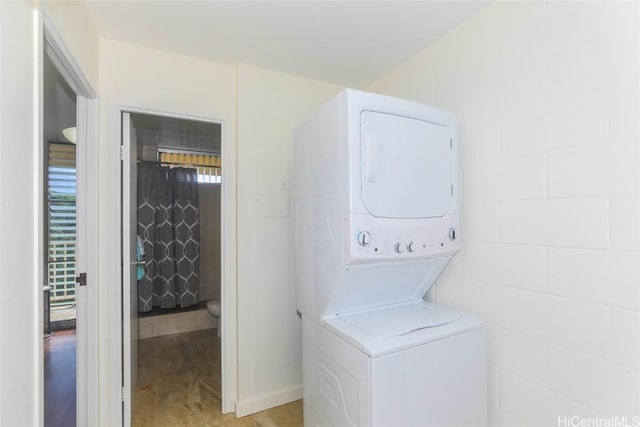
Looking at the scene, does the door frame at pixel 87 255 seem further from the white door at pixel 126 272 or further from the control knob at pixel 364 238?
the control knob at pixel 364 238

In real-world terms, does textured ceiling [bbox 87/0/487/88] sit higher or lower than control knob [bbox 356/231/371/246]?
higher

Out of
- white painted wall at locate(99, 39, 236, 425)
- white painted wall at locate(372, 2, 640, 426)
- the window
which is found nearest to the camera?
white painted wall at locate(372, 2, 640, 426)

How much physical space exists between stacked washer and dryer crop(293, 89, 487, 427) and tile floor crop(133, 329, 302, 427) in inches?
24.1

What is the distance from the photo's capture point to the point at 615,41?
1130 millimetres

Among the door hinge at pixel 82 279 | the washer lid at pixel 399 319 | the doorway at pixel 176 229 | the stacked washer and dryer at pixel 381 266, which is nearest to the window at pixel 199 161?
the doorway at pixel 176 229

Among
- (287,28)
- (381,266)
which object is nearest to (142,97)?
(287,28)

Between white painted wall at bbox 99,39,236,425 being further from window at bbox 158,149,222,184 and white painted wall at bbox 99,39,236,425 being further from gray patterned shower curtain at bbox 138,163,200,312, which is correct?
window at bbox 158,149,222,184

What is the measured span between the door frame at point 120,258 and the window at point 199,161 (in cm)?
213

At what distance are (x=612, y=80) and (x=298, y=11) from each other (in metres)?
1.41

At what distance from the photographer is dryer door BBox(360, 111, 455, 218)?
53.4 inches

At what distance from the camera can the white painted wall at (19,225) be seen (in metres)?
0.84

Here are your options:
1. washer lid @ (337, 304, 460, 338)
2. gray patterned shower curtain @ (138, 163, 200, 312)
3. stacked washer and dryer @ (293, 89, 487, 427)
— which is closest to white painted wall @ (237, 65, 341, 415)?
stacked washer and dryer @ (293, 89, 487, 427)

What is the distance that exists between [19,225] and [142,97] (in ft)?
4.33

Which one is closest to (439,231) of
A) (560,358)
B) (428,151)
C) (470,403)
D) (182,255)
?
(428,151)
